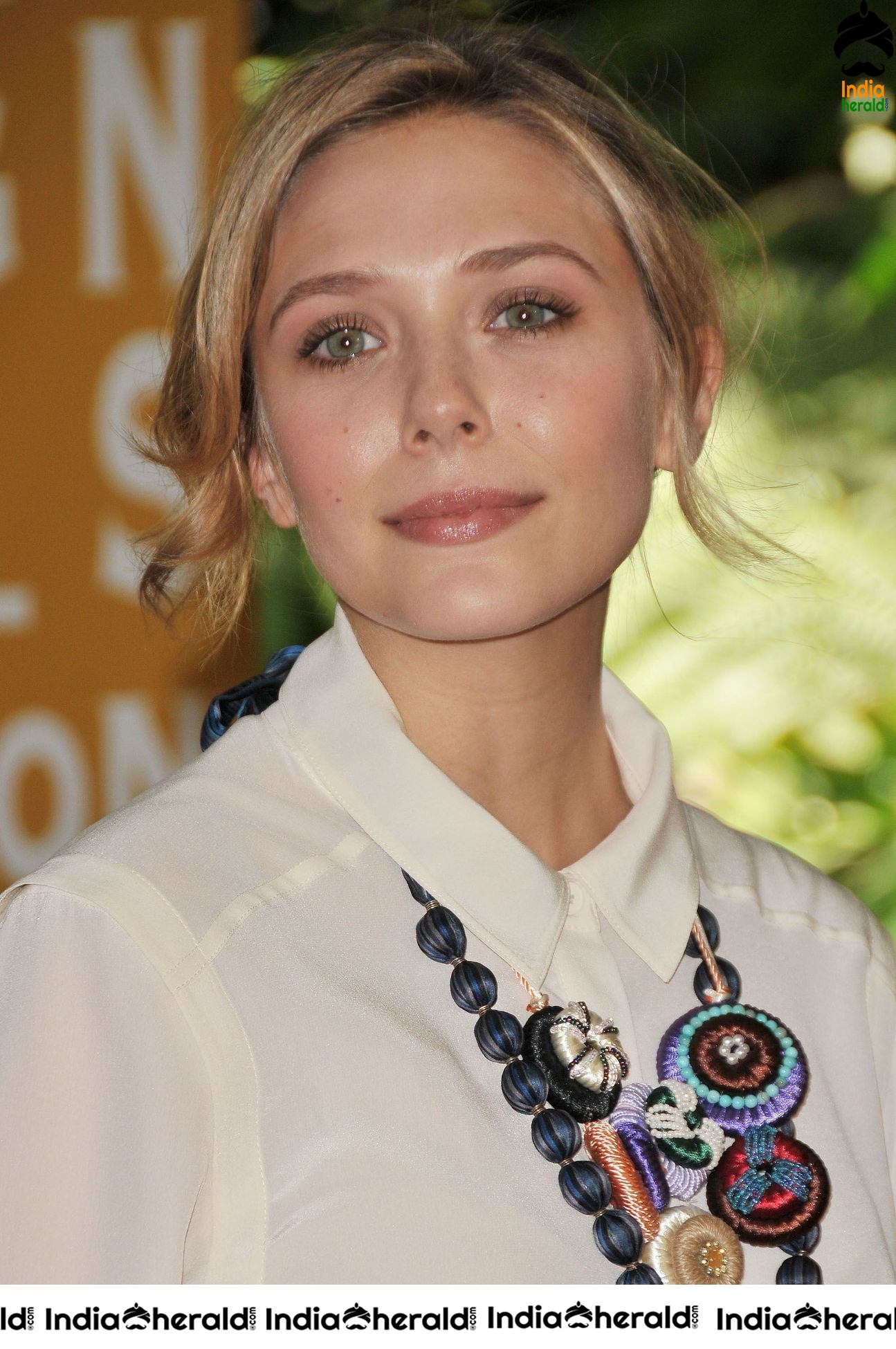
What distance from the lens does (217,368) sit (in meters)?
1.25

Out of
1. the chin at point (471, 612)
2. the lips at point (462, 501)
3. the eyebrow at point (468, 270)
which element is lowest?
the chin at point (471, 612)

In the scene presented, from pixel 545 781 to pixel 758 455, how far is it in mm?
1753

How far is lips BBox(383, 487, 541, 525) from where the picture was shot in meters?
1.07

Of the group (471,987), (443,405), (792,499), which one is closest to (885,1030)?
(471,987)

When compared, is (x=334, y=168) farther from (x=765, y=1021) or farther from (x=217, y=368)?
(x=765, y=1021)

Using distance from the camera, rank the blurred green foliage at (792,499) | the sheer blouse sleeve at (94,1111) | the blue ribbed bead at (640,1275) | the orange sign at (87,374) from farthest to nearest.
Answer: the blurred green foliage at (792,499) < the orange sign at (87,374) < the blue ribbed bead at (640,1275) < the sheer blouse sleeve at (94,1111)

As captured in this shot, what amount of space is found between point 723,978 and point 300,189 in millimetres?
689

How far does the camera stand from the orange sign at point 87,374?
260 centimetres

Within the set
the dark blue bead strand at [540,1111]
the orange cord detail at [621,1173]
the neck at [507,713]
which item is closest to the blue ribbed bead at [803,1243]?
the dark blue bead strand at [540,1111]

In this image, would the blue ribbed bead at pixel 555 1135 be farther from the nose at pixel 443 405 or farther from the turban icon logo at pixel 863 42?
the turban icon logo at pixel 863 42

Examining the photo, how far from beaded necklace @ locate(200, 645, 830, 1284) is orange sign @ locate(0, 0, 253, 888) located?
5.25 ft

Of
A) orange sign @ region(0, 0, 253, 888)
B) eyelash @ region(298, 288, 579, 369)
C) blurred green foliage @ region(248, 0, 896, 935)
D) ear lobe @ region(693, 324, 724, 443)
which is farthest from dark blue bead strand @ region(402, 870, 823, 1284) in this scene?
blurred green foliage @ region(248, 0, 896, 935)

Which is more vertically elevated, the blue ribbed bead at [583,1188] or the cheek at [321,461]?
the cheek at [321,461]

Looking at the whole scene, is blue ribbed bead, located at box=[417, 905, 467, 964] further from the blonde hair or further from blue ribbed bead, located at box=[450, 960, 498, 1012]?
the blonde hair
